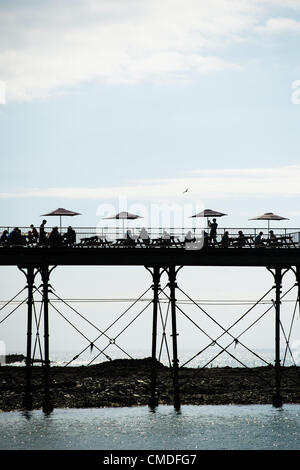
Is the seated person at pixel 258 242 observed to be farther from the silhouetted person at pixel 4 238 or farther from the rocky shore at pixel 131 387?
the silhouetted person at pixel 4 238

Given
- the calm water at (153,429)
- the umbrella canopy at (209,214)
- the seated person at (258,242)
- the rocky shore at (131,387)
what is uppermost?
the umbrella canopy at (209,214)

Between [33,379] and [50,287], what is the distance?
1302 centimetres

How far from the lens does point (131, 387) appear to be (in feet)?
177

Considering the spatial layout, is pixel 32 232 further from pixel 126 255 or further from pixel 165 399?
pixel 165 399

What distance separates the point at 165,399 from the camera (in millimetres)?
51250

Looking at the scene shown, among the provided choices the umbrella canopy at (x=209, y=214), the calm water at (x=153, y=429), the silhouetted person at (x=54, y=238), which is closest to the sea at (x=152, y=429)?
the calm water at (x=153, y=429)

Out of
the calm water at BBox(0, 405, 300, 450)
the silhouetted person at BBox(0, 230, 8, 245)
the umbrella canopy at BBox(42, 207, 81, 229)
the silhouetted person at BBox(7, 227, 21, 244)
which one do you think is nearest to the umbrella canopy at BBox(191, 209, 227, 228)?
the umbrella canopy at BBox(42, 207, 81, 229)

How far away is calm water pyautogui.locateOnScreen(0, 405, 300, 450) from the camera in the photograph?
39.9 meters

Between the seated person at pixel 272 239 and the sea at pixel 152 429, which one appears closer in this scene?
the sea at pixel 152 429

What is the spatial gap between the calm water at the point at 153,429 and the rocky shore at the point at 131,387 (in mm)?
1105

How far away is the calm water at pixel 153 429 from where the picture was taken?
39875 mm

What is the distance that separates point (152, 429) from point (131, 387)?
11.1m

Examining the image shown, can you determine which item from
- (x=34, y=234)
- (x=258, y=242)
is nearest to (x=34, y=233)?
(x=34, y=234)
